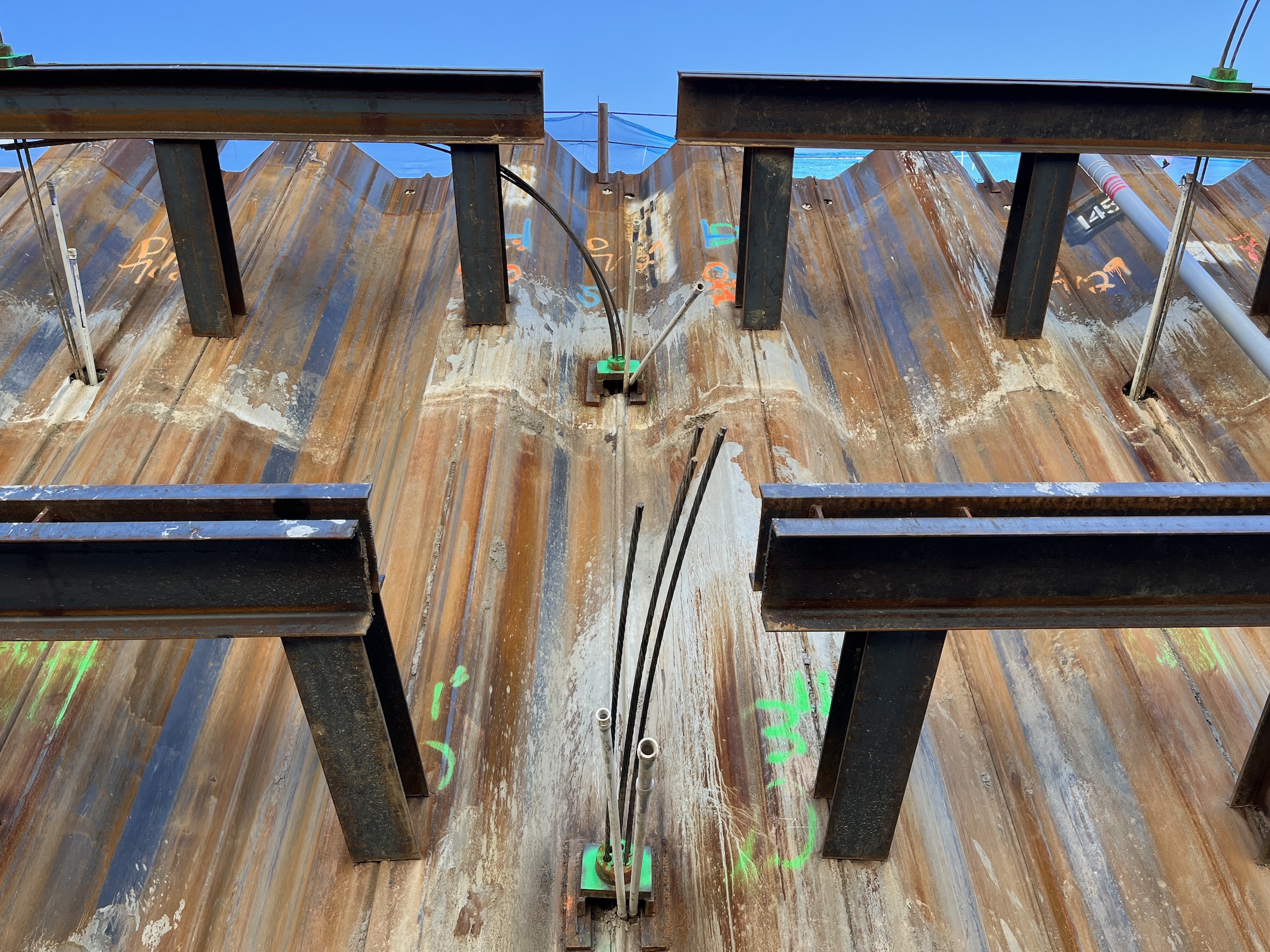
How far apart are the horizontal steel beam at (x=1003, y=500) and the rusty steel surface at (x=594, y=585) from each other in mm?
1562

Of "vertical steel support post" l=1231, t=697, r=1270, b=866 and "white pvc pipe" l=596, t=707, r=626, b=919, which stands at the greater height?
"white pvc pipe" l=596, t=707, r=626, b=919

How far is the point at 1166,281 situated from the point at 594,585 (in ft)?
13.0

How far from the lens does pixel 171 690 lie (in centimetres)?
423

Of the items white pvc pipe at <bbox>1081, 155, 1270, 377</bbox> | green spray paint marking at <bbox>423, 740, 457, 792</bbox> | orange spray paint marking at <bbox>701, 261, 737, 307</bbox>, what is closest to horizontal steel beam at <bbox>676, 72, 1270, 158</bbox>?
white pvc pipe at <bbox>1081, 155, 1270, 377</bbox>

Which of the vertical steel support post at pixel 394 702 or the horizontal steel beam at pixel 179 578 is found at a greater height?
the horizontal steel beam at pixel 179 578

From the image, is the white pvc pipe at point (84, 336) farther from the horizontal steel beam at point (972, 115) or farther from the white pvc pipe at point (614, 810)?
the white pvc pipe at point (614, 810)

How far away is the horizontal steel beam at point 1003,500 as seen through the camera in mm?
2779

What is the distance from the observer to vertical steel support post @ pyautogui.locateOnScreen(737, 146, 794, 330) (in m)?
5.88

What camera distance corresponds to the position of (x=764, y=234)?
6027mm

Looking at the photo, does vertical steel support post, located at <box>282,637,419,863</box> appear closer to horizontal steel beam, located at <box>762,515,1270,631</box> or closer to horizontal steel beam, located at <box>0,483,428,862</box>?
horizontal steel beam, located at <box>0,483,428,862</box>

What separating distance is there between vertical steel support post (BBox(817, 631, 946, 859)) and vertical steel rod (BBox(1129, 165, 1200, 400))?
3696 millimetres

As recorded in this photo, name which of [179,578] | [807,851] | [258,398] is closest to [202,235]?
[258,398]

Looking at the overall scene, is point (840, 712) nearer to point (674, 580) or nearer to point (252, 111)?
point (674, 580)

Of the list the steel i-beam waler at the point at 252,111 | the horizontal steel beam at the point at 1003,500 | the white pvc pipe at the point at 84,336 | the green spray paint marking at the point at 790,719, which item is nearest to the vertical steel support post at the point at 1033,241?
the steel i-beam waler at the point at 252,111
